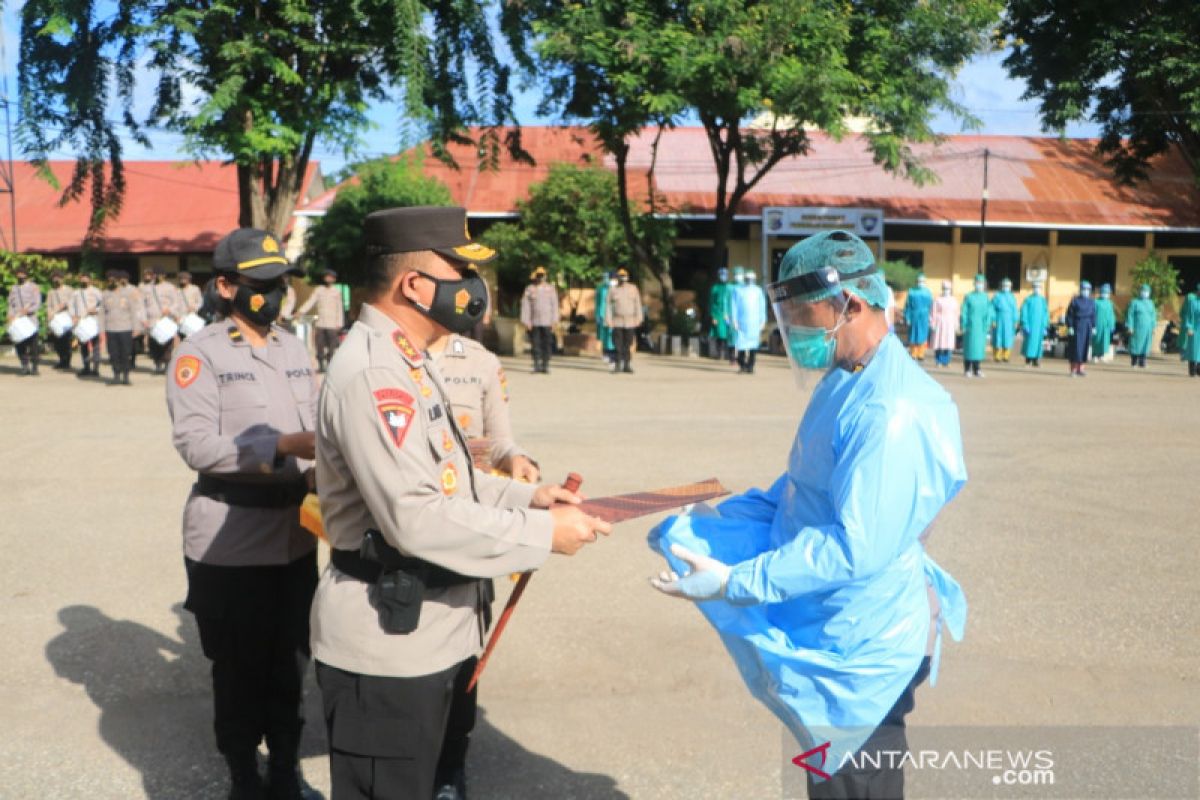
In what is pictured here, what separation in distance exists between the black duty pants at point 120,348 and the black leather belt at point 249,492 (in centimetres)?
1423

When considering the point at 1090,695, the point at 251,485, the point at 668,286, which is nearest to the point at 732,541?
the point at 251,485

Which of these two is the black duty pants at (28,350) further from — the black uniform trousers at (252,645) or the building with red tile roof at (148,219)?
the black uniform trousers at (252,645)

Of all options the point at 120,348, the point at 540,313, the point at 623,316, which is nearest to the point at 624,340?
the point at 623,316

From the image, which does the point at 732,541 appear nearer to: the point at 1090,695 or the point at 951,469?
the point at 951,469

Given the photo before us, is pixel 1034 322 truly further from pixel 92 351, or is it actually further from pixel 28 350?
pixel 28 350

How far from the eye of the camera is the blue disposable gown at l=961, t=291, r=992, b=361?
19.0 meters

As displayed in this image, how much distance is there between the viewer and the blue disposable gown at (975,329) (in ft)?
62.5

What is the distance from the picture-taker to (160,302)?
18328 mm

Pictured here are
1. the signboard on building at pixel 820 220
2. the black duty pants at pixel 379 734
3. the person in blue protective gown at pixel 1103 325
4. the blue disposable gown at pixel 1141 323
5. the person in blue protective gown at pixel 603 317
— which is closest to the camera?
the black duty pants at pixel 379 734

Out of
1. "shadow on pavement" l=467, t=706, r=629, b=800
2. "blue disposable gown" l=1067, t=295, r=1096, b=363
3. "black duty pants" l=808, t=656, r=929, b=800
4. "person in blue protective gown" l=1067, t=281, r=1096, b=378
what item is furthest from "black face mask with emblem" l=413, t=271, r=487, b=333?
"blue disposable gown" l=1067, t=295, r=1096, b=363

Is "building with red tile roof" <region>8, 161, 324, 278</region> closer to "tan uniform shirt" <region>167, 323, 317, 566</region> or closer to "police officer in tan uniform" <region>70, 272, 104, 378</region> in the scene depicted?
"police officer in tan uniform" <region>70, 272, 104, 378</region>

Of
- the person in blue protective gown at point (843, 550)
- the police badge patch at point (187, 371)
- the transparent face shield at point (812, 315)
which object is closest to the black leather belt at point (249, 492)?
the police badge patch at point (187, 371)

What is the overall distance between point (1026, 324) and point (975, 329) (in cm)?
276

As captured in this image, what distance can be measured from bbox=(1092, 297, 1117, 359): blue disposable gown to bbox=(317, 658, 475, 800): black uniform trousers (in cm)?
2244
